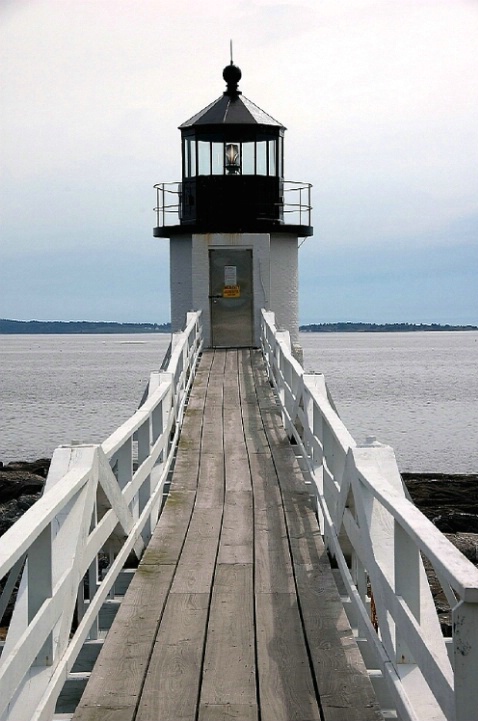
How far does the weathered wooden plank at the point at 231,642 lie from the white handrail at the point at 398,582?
0.58 meters

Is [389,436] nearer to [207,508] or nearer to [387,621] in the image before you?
[207,508]

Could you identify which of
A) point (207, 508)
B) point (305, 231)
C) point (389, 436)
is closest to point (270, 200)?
point (305, 231)

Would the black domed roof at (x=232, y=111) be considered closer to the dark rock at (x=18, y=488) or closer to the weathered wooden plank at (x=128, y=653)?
the dark rock at (x=18, y=488)

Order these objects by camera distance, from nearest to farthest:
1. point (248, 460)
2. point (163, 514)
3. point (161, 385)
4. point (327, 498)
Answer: point (327, 498)
point (163, 514)
point (161, 385)
point (248, 460)

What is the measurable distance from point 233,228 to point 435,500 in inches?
275

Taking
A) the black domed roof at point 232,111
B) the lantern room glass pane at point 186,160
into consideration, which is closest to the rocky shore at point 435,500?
the lantern room glass pane at point 186,160

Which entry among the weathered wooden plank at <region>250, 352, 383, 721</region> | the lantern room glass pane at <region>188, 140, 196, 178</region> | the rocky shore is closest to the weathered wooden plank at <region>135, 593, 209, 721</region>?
the weathered wooden plank at <region>250, 352, 383, 721</region>

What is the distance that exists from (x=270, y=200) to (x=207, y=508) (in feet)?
47.5

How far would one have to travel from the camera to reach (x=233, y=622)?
5.51m

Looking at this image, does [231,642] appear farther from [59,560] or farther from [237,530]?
[237,530]

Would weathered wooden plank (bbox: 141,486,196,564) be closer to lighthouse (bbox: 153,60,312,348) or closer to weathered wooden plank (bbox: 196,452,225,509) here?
weathered wooden plank (bbox: 196,452,225,509)

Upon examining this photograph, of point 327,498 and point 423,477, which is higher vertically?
point 327,498

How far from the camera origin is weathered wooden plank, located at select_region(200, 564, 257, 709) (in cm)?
455

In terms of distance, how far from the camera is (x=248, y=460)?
10.4 meters
